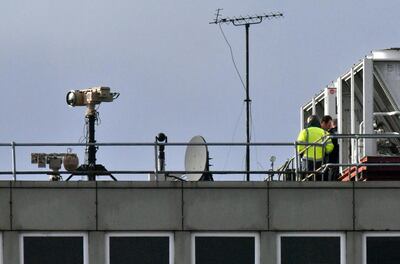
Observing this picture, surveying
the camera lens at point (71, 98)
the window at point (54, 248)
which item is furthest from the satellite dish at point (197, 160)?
the camera lens at point (71, 98)

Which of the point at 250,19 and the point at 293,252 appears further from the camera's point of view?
the point at 250,19

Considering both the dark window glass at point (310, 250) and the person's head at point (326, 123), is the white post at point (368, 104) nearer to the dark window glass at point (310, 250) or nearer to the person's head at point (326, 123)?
the person's head at point (326, 123)

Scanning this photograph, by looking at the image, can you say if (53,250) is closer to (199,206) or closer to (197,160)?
(199,206)

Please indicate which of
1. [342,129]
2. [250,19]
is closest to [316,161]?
[342,129]

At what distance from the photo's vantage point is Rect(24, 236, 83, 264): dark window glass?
56.9m

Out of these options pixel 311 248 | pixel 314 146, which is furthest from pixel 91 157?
pixel 311 248

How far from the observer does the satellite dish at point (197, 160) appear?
5831 centimetres

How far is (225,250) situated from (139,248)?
6.44 feet

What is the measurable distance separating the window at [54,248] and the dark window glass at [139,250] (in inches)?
27.8

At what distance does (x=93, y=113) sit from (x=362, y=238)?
1005cm

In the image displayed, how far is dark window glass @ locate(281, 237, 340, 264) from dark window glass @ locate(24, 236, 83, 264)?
4712mm

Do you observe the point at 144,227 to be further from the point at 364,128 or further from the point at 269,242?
the point at 364,128

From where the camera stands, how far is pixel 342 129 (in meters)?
64.9

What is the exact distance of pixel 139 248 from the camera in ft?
187
